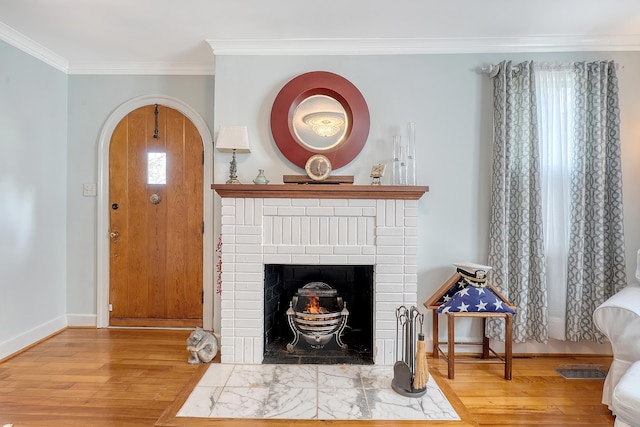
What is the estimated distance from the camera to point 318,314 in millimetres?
2547

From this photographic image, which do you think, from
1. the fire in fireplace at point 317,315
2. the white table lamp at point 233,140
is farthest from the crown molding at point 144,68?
the fire in fireplace at point 317,315

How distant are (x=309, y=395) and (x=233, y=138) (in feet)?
5.78

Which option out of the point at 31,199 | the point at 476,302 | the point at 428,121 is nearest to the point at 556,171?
the point at 428,121

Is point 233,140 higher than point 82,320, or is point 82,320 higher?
point 233,140

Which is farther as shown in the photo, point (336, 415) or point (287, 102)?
point (287, 102)

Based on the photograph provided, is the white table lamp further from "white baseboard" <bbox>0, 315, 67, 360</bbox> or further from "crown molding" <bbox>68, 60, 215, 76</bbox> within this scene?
"white baseboard" <bbox>0, 315, 67, 360</bbox>

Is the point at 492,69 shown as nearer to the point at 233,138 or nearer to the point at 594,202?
the point at 594,202

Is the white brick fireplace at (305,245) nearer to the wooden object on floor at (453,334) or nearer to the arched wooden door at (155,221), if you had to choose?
the wooden object on floor at (453,334)

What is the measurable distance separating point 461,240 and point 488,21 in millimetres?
1538

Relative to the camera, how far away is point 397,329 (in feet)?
7.63

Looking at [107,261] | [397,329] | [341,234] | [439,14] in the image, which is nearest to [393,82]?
[439,14]

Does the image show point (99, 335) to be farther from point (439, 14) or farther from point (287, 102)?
point (439, 14)

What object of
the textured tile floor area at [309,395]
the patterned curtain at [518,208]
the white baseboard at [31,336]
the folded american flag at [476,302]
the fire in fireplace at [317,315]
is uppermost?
the patterned curtain at [518,208]

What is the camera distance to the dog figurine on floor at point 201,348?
2.51m
